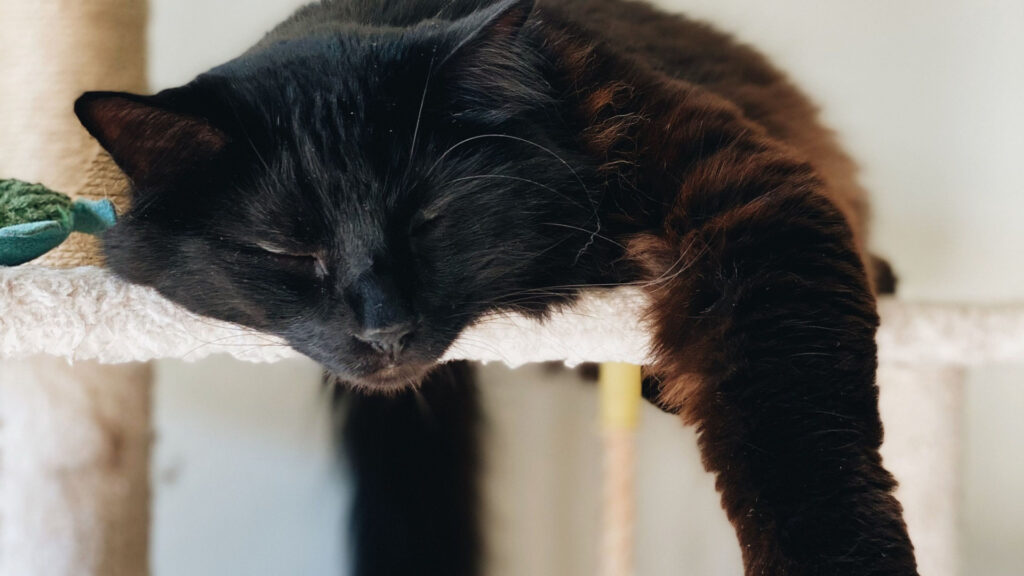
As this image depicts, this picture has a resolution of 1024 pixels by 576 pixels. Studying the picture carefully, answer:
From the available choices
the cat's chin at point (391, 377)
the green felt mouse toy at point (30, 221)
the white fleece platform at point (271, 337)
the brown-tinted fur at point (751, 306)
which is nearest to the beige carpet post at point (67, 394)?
the green felt mouse toy at point (30, 221)

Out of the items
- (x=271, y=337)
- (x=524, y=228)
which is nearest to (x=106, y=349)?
(x=271, y=337)

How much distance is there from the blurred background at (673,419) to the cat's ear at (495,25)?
39.0 inches

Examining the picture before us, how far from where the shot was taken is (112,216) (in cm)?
106

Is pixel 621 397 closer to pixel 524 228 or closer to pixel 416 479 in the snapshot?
pixel 524 228

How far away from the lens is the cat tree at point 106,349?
91 cm

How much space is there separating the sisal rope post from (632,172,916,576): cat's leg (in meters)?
0.27

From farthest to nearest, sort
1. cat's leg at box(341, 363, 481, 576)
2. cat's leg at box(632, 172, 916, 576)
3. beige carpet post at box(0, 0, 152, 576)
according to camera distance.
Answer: cat's leg at box(341, 363, 481, 576)
beige carpet post at box(0, 0, 152, 576)
cat's leg at box(632, 172, 916, 576)

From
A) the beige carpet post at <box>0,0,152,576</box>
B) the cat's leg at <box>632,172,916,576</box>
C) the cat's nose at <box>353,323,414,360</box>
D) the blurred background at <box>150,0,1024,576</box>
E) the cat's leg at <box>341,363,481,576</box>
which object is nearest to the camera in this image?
the cat's leg at <box>632,172,916,576</box>

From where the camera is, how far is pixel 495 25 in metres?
0.83

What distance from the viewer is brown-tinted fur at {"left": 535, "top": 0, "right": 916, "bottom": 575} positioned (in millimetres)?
737

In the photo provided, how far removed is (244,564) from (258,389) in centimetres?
40

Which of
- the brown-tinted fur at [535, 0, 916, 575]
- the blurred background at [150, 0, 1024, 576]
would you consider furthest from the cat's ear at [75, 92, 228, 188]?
the blurred background at [150, 0, 1024, 576]

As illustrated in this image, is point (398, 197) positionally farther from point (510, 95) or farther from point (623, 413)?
point (623, 413)

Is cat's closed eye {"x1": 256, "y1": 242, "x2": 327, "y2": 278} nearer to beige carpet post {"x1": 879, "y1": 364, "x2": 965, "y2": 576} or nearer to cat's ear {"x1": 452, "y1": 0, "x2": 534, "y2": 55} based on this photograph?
cat's ear {"x1": 452, "y1": 0, "x2": 534, "y2": 55}
